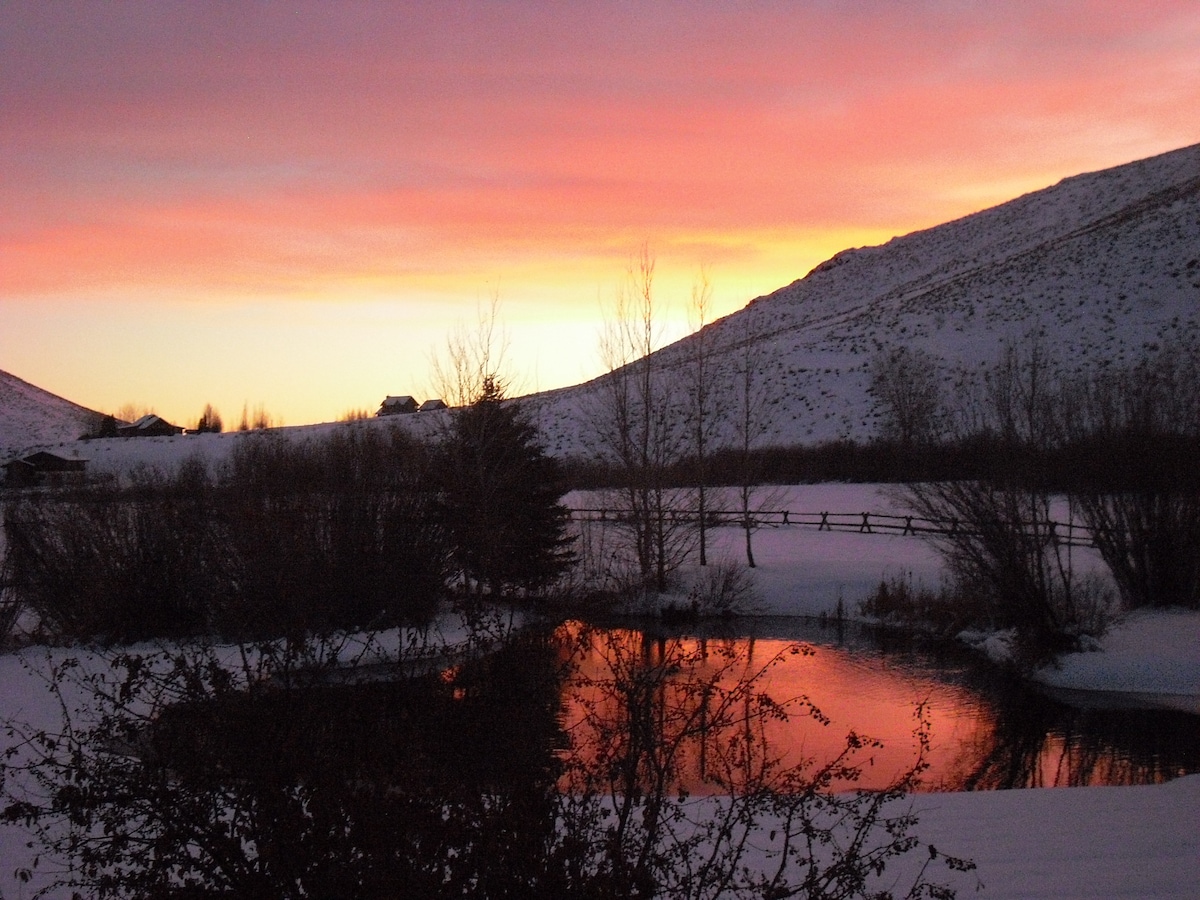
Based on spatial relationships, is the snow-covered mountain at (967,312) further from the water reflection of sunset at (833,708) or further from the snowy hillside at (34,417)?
the water reflection of sunset at (833,708)

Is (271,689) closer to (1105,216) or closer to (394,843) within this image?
(394,843)

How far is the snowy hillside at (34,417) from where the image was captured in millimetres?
89188

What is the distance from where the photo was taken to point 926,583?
2773cm

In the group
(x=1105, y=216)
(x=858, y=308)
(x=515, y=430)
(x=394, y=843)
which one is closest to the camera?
(x=394, y=843)

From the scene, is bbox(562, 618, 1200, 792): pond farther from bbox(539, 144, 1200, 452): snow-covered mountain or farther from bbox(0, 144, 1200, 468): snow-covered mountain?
bbox(539, 144, 1200, 452): snow-covered mountain

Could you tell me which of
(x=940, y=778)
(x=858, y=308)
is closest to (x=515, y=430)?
(x=940, y=778)

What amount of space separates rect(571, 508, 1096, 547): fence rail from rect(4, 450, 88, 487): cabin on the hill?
30.5 meters

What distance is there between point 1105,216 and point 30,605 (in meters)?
82.3

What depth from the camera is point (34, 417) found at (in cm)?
10312

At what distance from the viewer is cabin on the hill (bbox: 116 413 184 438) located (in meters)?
83.7

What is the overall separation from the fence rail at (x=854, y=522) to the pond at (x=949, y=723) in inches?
138

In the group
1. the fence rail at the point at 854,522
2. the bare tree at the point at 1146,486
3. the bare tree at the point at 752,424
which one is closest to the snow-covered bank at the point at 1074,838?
the fence rail at the point at 854,522

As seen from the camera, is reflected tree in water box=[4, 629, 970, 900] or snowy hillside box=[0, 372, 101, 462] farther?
snowy hillside box=[0, 372, 101, 462]

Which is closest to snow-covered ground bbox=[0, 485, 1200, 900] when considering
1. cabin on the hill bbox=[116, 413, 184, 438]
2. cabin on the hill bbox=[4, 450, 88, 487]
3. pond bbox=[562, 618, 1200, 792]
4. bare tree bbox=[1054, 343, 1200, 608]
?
bare tree bbox=[1054, 343, 1200, 608]
